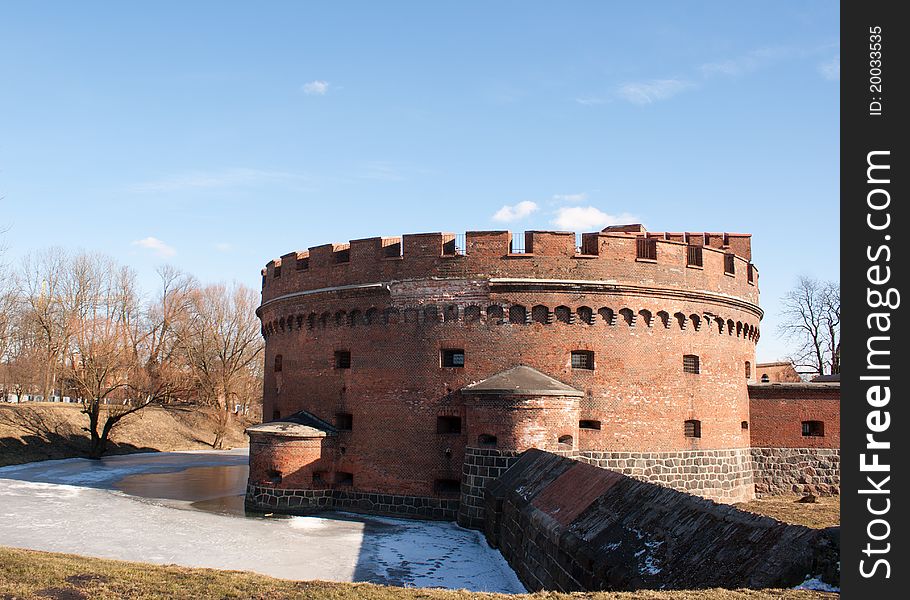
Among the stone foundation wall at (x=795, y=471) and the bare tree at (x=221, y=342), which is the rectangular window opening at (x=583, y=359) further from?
the bare tree at (x=221, y=342)

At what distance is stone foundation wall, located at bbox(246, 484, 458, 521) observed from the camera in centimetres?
1708

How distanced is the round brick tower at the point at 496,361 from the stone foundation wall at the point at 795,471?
83.6 inches

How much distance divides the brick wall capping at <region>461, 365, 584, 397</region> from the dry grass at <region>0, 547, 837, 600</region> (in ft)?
27.1

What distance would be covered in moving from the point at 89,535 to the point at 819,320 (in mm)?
44727

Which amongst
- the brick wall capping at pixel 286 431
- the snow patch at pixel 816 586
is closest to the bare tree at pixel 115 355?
the brick wall capping at pixel 286 431

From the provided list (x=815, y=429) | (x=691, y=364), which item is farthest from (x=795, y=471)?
(x=691, y=364)

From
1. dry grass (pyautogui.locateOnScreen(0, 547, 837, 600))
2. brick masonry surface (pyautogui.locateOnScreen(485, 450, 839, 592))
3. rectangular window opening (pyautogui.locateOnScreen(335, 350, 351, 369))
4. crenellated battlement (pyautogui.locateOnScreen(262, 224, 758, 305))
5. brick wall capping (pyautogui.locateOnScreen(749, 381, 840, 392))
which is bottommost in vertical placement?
dry grass (pyautogui.locateOnScreen(0, 547, 837, 600))

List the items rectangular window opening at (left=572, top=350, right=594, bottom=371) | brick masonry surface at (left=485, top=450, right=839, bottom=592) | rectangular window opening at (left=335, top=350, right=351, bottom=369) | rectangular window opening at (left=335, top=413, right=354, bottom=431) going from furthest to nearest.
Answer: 1. rectangular window opening at (left=335, top=350, right=351, bottom=369)
2. rectangular window opening at (left=335, top=413, right=354, bottom=431)
3. rectangular window opening at (left=572, top=350, right=594, bottom=371)
4. brick masonry surface at (left=485, top=450, right=839, bottom=592)

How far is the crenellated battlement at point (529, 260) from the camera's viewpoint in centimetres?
1770

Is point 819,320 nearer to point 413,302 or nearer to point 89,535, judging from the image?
point 413,302

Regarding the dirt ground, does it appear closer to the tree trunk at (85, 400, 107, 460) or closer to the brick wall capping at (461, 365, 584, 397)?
the tree trunk at (85, 400, 107, 460)

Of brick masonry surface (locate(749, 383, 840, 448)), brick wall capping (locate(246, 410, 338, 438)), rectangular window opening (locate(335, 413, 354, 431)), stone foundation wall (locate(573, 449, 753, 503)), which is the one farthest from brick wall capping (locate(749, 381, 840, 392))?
brick wall capping (locate(246, 410, 338, 438))

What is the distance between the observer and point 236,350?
46750 mm

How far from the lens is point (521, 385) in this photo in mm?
16062
